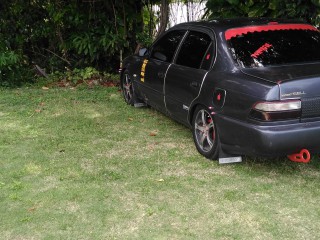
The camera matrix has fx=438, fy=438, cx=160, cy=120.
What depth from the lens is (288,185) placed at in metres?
4.29

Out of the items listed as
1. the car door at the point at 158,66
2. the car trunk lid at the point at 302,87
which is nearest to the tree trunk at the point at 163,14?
the car door at the point at 158,66

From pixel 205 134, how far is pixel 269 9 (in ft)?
11.4

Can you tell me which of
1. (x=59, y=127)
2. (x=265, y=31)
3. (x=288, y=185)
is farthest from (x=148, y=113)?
(x=288, y=185)

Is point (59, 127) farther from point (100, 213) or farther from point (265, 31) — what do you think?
point (265, 31)

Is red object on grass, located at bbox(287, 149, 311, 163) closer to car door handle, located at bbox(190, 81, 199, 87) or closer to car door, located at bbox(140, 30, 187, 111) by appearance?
car door handle, located at bbox(190, 81, 199, 87)

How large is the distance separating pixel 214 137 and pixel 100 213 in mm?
1579

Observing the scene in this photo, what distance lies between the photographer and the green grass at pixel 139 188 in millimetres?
3572

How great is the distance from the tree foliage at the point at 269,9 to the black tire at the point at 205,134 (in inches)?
106

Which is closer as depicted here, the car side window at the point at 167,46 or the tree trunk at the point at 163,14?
the car side window at the point at 167,46

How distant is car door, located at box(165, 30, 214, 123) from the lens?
4.98 metres

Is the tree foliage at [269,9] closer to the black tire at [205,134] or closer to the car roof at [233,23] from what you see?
the car roof at [233,23]

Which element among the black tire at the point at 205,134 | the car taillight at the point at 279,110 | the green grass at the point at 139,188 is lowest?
the green grass at the point at 139,188

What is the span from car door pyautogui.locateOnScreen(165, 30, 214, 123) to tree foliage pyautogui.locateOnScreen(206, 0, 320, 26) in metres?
2.08

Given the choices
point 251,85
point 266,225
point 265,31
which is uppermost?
point 265,31
